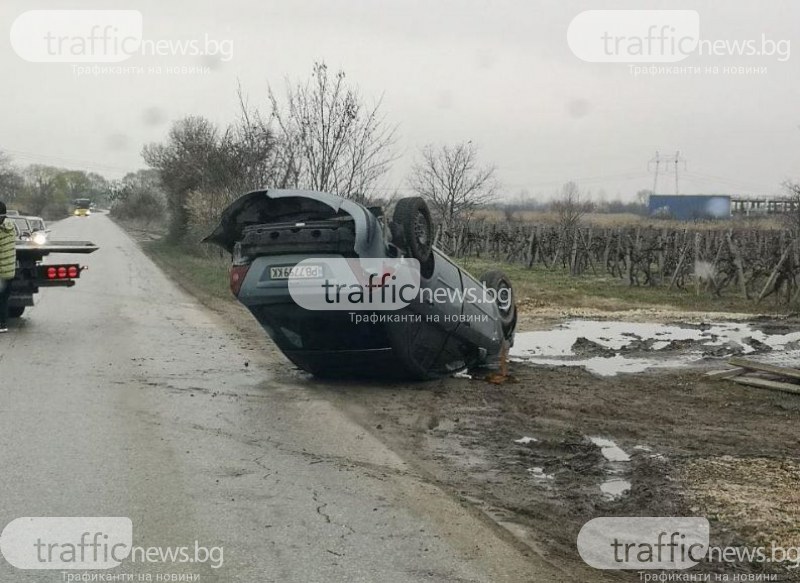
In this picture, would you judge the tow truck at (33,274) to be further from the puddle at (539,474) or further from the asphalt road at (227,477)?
the puddle at (539,474)

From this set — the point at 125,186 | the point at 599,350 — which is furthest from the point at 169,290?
the point at 125,186

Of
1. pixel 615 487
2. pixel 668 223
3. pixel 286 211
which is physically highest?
pixel 668 223

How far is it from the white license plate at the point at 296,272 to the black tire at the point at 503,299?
11.7ft

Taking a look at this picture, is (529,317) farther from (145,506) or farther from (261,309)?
(145,506)

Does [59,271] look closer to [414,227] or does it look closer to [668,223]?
[414,227]

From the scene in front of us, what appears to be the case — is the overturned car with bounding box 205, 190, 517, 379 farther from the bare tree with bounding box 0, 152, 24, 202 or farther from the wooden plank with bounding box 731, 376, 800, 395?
the bare tree with bounding box 0, 152, 24, 202

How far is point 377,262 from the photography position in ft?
28.7

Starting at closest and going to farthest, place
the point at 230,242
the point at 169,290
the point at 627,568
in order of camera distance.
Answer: the point at 627,568 < the point at 230,242 < the point at 169,290

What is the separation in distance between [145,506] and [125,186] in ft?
308

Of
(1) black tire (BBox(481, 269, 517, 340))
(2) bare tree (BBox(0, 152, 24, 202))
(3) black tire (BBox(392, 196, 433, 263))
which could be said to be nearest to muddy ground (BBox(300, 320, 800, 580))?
(1) black tire (BBox(481, 269, 517, 340))

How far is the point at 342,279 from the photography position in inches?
340

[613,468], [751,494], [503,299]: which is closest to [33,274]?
[503,299]

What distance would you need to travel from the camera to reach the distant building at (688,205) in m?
88.8

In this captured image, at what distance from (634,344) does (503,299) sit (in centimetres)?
321
